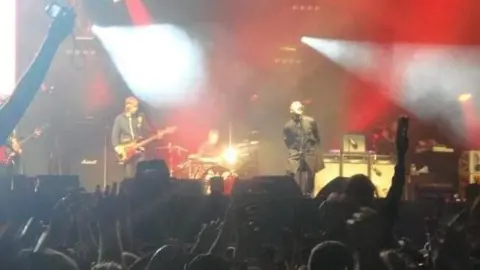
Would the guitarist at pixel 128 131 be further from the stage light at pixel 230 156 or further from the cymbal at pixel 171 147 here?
the stage light at pixel 230 156

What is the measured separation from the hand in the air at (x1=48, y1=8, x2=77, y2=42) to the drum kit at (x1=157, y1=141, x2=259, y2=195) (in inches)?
302

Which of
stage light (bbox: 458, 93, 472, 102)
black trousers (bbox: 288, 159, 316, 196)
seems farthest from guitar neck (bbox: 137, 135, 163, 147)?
stage light (bbox: 458, 93, 472, 102)

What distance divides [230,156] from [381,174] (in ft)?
8.51

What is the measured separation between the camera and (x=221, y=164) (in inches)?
440

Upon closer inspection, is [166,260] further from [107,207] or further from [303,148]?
[303,148]

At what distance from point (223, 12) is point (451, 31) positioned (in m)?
4.29

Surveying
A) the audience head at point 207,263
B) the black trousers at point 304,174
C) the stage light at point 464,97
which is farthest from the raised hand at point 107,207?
the stage light at point 464,97

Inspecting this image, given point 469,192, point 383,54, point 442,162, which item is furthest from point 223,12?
point 469,192

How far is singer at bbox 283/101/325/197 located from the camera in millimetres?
10188

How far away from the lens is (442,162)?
36.1 feet

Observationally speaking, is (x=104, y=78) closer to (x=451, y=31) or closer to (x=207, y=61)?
(x=207, y=61)

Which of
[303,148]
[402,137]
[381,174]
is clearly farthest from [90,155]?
[402,137]

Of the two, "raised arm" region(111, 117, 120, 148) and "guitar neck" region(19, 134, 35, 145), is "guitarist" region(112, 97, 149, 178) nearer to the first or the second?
"raised arm" region(111, 117, 120, 148)

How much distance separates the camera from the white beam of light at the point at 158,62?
12695mm
